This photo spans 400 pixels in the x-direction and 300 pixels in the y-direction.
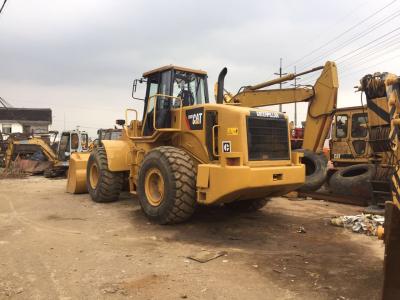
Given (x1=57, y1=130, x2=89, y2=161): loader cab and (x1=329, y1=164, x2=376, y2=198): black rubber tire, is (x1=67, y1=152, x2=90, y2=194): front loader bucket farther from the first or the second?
(x1=57, y1=130, x2=89, y2=161): loader cab

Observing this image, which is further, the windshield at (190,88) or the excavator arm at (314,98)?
the excavator arm at (314,98)

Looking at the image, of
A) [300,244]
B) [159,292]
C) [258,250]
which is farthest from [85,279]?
[300,244]

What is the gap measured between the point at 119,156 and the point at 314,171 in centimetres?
532

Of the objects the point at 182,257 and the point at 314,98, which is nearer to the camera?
the point at 182,257

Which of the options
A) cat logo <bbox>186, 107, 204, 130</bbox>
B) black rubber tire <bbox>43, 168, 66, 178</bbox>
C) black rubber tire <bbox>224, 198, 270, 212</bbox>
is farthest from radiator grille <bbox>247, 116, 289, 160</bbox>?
black rubber tire <bbox>43, 168, 66, 178</bbox>

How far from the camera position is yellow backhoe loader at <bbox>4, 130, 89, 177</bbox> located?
17703mm

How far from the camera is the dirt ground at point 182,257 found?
4203mm

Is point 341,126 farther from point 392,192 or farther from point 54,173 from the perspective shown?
point 54,173

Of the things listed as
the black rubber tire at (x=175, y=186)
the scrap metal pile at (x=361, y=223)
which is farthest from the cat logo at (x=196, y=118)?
the scrap metal pile at (x=361, y=223)

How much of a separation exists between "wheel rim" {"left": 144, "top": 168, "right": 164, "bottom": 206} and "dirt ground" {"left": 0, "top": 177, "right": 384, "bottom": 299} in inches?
18.1

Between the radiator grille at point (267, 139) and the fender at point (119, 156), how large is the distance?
318 cm

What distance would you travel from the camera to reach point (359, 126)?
11.9 metres

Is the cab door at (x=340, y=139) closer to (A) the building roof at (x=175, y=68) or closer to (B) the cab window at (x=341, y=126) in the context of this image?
(B) the cab window at (x=341, y=126)

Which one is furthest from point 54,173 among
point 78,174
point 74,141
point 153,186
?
point 153,186
